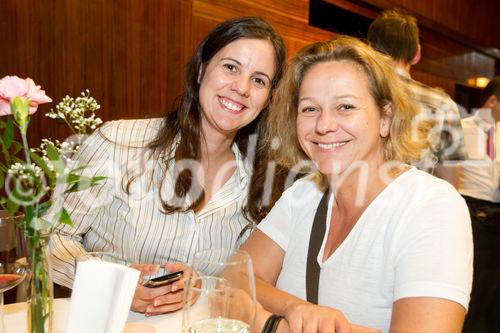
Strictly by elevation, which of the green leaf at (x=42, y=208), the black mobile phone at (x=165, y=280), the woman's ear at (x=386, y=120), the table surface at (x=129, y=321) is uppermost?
the woman's ear at (x=386, y=120)

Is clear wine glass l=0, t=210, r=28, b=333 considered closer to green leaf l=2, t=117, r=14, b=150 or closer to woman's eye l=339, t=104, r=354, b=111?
green leaf l=2, t=117, r=14, b=150

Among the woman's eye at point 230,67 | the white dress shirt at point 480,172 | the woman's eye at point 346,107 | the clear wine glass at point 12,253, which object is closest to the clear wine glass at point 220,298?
the clear wine glass at point 12,253

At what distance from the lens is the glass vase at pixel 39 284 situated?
84 centimetres

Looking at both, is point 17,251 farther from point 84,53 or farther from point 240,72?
point 84,53

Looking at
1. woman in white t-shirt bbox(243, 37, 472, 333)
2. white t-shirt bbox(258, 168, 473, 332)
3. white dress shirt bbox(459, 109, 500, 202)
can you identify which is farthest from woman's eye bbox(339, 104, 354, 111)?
white dress shirt bbox(459, 109, 500, 202)

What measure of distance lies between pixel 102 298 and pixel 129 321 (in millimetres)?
473

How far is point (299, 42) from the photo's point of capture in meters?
4.34

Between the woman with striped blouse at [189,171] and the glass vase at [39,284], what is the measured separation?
2.76ft

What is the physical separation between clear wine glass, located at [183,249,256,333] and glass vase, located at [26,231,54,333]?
0.26 meters

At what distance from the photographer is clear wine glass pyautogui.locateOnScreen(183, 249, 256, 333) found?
2.40 ft

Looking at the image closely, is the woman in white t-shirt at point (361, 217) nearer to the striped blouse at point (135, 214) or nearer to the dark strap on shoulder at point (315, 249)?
the dark strap on shoulder at point (315, 249)

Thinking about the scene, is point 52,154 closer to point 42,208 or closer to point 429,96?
point 42,208

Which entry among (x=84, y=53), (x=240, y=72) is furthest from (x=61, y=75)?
(x=240, y=72)

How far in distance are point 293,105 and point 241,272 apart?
914 millimetres
